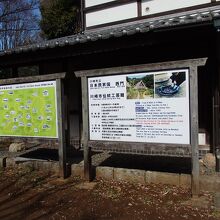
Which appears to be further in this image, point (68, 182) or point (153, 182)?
point (68, 182)

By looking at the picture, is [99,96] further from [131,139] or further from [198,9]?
[198,9]

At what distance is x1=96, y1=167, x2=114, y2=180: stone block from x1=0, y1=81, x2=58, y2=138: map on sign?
3.95 feet

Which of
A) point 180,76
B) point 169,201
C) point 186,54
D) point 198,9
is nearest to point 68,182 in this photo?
point 169,201

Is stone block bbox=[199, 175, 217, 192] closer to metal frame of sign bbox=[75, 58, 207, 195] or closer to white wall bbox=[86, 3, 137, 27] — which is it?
metal frame of sign bbox=[75, 58, 207, 195]

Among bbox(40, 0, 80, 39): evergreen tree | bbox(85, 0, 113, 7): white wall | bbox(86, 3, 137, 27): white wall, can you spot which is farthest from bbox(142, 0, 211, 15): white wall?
bbox(40, 0, 80, 39): evergreen tree

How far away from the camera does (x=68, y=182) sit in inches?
257

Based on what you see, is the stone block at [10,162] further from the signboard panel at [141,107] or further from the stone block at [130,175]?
the stone block at [130,175]

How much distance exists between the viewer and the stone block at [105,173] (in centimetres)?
642

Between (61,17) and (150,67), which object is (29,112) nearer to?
(150,67)

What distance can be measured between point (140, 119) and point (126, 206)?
5.08 ft

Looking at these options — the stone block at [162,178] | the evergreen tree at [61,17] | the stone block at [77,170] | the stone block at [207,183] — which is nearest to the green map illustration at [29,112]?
the stone block at [77,170]

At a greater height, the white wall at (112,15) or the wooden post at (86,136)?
the white wall at (112,15)

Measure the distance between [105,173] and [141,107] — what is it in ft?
5.31

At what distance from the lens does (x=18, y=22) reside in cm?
3262
